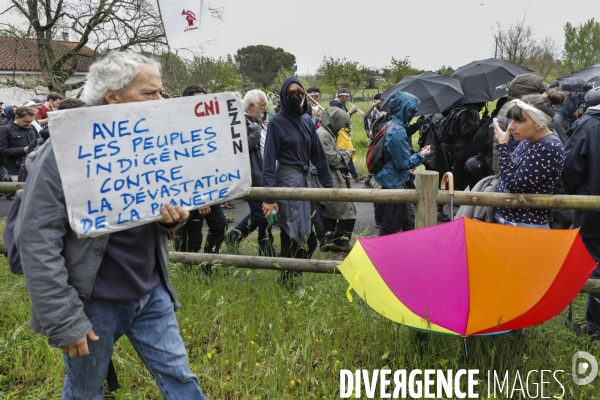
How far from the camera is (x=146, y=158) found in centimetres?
210

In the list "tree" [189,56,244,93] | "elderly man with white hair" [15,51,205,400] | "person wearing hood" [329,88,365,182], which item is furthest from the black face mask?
"tree" [189,56,244,93]

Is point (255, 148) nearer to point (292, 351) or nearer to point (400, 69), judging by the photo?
point (292, 351)

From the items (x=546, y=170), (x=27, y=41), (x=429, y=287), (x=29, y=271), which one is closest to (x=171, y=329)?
(x=29, y=271)

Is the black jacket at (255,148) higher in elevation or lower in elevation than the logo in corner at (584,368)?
higher

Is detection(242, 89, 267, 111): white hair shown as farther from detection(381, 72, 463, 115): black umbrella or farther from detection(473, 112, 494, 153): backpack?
detection(381, 72, 463, 115): black umbrella

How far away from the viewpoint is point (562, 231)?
274 centimetres

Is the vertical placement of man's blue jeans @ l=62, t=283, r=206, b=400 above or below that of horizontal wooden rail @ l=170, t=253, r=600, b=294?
above

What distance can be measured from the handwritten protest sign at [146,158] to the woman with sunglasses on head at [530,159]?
1.88m

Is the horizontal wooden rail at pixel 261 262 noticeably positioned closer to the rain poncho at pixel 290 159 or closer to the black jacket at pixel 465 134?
the rain poncho at pixel 290 159

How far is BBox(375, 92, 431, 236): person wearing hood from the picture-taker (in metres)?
5.07

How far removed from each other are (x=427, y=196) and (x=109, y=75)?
2.17 meters

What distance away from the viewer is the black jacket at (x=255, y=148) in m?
5.97

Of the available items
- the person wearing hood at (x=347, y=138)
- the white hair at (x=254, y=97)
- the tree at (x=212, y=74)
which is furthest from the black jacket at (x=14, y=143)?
the tree at (x=212, y=74)

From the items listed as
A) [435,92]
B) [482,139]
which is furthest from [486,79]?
[482,139]
